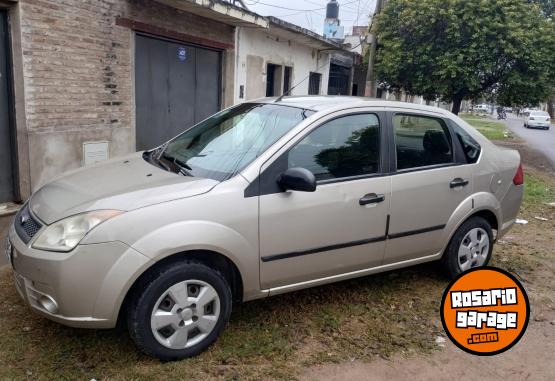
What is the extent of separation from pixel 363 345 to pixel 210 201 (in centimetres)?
150

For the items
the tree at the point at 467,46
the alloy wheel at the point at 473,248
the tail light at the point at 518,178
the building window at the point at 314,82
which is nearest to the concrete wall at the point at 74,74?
the alloy wheel at the point at 473,248

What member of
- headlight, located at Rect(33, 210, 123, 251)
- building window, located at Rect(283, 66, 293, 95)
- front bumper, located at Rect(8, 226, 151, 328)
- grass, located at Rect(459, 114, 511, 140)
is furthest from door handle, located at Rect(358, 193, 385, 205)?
grass, located at Rect(459, 114, 511, 140)

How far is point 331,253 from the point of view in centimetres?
343

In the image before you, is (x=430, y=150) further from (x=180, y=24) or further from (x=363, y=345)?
(x=180, y=24)

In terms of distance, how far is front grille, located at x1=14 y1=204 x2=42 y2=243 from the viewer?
2.85 meters

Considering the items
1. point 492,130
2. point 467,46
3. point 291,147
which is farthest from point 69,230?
point 492,130

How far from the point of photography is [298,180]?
303 cm

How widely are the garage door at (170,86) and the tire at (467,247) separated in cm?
550

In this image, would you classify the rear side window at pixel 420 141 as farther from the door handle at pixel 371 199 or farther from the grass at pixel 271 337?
the grass at pixel 271 337

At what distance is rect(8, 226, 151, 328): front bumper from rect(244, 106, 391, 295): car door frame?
0.85 metres

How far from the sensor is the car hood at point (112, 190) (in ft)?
9.18

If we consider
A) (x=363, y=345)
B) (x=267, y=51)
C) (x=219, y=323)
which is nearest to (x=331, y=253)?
(x=363, y=345)

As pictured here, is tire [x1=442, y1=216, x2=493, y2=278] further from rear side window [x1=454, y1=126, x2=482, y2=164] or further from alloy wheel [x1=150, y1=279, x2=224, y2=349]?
alloy wheel [x1=150, y1=279, x2=224, y2=349]

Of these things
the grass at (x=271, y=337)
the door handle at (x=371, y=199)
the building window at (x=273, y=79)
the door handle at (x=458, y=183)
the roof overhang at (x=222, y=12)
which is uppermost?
the roof overhang at (x=222, y=12)
